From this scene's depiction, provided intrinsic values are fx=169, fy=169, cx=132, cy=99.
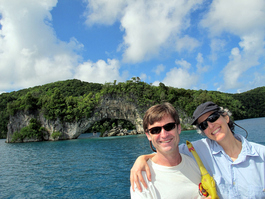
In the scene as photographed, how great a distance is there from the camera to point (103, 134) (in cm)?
3950

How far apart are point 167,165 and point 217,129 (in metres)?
0.80

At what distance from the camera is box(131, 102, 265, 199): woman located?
176 centimetres

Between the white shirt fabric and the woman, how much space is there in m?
0.09

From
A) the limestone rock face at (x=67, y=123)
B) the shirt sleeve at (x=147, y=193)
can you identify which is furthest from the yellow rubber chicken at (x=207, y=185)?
the limestone rock face at (x=67, y=123)

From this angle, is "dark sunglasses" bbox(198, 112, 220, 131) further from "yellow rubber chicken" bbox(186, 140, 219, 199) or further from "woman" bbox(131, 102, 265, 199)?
"yellow rubber chicken" bbox(186, 140, 219, 199)

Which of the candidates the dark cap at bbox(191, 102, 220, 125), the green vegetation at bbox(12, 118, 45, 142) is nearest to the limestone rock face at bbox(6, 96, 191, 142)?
the green vegetation at bbox(12, 118, 45, 142)

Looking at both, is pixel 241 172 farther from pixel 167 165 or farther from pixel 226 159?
pixel 167 165

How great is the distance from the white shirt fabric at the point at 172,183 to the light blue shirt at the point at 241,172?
0.26m

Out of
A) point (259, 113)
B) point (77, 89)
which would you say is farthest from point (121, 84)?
point (259, 113)

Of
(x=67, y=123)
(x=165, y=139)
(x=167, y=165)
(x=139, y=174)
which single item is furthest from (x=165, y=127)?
(x=67, y=123)

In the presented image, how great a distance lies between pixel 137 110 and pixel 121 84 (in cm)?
671

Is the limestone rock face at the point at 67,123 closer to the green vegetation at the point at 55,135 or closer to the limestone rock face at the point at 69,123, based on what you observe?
the limestone rock face at the point at 69,123

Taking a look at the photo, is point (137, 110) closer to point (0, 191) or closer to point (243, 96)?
point (0, 191)

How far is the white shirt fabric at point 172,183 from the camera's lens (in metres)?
1.64
